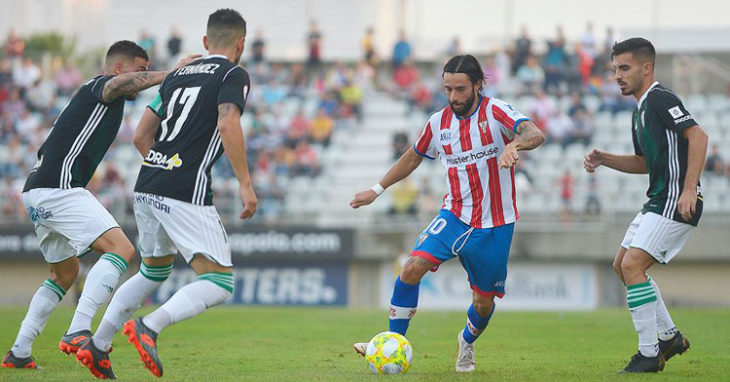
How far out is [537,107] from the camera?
1082 inches

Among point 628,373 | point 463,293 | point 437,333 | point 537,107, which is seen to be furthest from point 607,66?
point 628,373

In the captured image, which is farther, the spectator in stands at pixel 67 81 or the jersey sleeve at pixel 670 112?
the spectator in stands at pixel 67 81

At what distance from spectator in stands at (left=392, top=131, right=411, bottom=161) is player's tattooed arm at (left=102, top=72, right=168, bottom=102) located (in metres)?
18.5

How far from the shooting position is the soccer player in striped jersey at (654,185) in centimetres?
804

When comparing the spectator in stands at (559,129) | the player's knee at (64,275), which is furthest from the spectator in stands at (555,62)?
the player's knee at (64,275)

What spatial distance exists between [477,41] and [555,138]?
745 centimetres

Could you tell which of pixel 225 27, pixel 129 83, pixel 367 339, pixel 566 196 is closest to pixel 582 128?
pixel 566 196

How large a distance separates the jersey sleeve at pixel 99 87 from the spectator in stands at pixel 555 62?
856 inches

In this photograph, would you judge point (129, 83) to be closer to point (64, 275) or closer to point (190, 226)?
point (190, 226)

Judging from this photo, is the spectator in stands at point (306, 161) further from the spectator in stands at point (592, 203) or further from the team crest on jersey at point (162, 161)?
the team crest on jersey at point (162, 161)

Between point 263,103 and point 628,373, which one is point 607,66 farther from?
point 628,373

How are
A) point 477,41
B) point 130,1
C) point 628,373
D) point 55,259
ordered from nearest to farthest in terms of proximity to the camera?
point 628,373
point 55,259
point 477,41
point 130,1

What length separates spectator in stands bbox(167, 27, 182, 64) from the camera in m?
30.6

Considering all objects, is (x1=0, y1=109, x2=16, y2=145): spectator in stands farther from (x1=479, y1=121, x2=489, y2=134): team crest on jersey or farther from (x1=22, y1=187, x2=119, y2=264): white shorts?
(x1=479, y1=121, x2=489, y2=134): team crest on jersey
